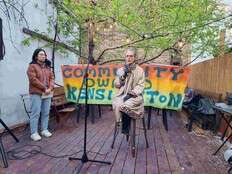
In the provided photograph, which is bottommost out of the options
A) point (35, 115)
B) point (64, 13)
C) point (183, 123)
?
point (183, 123)

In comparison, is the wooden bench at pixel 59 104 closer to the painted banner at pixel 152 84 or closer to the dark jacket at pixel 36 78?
the painted banner at pixel 152 84

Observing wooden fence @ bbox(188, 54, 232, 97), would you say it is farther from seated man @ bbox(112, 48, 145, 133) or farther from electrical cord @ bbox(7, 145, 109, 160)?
electrical cord @ bbox(7, 145, 109, 160)

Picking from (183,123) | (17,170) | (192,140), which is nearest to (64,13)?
(183,123)

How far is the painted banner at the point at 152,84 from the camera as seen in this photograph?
20.4 feet

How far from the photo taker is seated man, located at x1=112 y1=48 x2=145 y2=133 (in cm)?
417

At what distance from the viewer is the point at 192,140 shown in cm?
519

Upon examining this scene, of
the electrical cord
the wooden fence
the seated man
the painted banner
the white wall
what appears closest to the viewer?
the electrical cord

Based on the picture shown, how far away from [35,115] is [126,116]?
5.10ft

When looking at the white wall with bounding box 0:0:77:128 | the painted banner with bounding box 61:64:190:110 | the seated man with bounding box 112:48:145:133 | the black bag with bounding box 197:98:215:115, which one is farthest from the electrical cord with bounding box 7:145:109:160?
the black bag with bounding box 197:98:215:115

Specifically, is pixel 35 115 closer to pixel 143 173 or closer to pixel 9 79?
pixel 9 79

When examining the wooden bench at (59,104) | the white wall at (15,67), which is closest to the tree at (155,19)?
the white wall at (15,67)

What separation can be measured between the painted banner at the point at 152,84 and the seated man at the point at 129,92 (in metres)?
1.95

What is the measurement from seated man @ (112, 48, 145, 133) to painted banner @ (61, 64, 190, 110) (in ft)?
6.41

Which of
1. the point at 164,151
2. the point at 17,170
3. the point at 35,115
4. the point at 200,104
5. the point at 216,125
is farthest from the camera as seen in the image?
the point at 200,104
